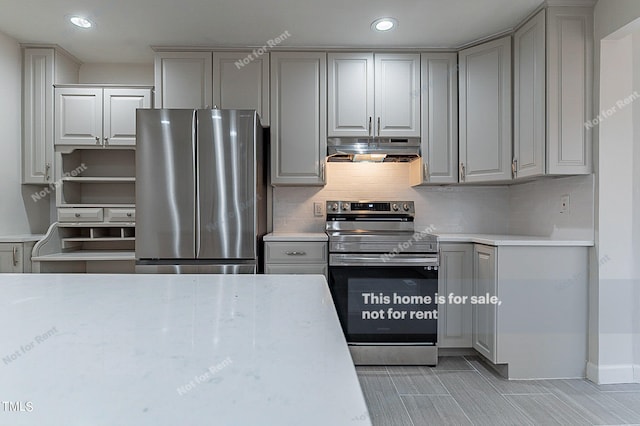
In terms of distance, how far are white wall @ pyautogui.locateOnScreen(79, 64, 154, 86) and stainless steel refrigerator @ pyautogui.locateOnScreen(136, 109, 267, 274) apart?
3.49ft

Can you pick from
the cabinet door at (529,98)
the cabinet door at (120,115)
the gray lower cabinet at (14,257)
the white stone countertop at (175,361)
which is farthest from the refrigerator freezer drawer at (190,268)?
the cabinet door at (529,98)

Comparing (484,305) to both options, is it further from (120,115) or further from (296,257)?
(120,115)

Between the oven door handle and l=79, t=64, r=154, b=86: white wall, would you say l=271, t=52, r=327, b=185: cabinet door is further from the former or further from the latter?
l=79, t=64, r=154, b=86: white wall

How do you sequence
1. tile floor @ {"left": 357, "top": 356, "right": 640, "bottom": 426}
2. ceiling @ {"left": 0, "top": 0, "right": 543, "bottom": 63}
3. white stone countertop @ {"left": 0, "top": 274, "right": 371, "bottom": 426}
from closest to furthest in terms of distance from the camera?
white stone countertop @ {"left": 0, "top": 274, "right": 371, "bottom": 426} < tile floor @ {"left": 357, "top": 356, "right": 640, "bottom": 426} < ceiling @ {"left": 0, "top": 0, "right": 543, "bottom": 63}

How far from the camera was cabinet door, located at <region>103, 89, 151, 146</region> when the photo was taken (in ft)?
9.73

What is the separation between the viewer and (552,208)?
2.56 m

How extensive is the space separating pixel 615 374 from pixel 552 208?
1.11 metres

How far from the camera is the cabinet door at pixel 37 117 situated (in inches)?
114

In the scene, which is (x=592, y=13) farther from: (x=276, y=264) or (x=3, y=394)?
(x=3, y=394)

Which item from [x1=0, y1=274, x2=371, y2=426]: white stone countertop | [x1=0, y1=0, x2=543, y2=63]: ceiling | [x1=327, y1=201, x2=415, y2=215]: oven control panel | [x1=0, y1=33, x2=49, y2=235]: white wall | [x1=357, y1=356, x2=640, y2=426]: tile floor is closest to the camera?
[x1=0, y1=274, x2=371, y2=426]: white stone countertop

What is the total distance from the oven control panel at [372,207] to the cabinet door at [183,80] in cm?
132

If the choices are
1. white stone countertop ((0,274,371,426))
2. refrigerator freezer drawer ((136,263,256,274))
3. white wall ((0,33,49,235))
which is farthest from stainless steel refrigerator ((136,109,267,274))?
white stone countertop ((0,274,371,426))

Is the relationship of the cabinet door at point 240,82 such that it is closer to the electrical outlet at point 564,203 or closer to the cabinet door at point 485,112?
the cabinet door at point 485,112

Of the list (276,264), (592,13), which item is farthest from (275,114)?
(592,13)
